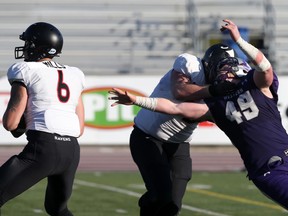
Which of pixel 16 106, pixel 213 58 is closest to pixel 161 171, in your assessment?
pixel 213 58

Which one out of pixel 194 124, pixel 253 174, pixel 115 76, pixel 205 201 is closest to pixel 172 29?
pixel 115 76

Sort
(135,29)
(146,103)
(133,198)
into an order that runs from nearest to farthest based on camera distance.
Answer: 1. (146,103)
2. (133,198)
3. (135,29)

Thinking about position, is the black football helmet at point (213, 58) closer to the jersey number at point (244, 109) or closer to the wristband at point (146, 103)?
the wristband at point (146, 103)

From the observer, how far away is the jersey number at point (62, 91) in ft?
20.4

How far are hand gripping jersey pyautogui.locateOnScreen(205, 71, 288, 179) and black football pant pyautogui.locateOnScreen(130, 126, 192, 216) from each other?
4.00 ft

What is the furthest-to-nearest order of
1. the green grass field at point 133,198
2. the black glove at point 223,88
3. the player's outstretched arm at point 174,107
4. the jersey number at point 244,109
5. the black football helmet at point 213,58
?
the green grass field at point 133,198 → the black football helmet at point 213,58 → the player's outstretched arm at point 174,107 → the black glove at point 223,88 → the jersey number at point 244,109

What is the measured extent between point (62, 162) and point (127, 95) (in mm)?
632

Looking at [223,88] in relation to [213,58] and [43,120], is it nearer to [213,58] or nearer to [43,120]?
[213,58]

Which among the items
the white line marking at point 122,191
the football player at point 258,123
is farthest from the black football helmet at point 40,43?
the white line marking at point 122,191

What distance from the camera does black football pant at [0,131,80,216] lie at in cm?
608

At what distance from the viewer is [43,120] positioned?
20.3 feet

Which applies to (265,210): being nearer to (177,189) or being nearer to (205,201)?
(205,201)

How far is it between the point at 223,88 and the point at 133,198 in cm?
498

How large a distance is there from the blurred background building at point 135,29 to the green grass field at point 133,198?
21.0 feet
